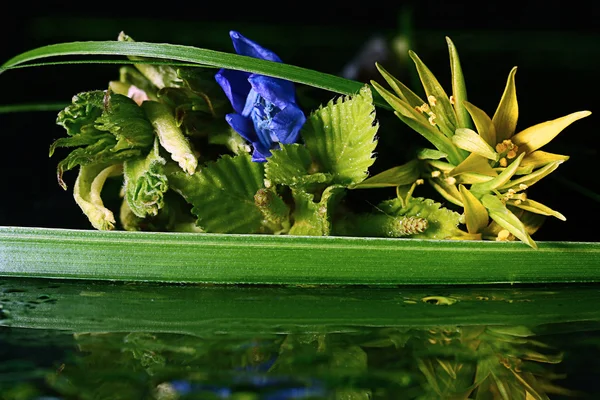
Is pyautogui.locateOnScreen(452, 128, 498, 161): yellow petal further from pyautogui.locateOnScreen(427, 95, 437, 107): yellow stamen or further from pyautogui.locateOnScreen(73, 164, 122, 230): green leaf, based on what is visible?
pyautogui.locateOnScreen(73, 164, 122, 230): green leaf

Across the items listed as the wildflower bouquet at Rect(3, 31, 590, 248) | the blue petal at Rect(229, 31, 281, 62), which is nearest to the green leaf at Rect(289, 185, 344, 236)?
the wildflower bouquet at Rect(3, 31, 590, 248)

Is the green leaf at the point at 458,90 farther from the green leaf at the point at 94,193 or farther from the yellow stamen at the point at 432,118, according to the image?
the green leaf at the point at 94,193

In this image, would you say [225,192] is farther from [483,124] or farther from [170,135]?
[483,124]

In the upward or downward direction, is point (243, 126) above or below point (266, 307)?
above

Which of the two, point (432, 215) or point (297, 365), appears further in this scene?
point (432, 215)

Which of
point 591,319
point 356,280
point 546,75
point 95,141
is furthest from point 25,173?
point 546,75

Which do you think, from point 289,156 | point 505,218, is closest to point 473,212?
point 505,218
